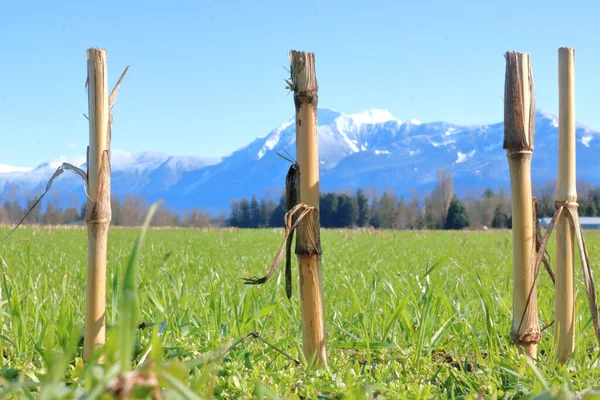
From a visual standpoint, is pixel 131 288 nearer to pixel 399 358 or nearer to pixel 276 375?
pixel 276 375

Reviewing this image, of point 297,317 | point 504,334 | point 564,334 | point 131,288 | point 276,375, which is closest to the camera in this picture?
point 131,288

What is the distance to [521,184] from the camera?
→ 223 cm

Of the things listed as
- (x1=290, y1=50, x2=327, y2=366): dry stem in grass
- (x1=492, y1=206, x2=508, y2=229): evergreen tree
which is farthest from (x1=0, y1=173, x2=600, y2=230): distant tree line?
(x1=290, y1=50, x2=327, y2=366): dry stem in grass

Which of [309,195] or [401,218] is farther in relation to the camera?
[401,218]

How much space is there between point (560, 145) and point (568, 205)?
0.26 metres

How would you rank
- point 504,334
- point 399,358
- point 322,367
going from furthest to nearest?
point 504,334 → point 399,358 → point 322,367

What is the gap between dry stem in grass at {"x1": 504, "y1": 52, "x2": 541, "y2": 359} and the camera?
221cm

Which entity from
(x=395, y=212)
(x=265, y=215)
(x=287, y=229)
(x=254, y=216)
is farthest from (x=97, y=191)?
(x=254, y=216)

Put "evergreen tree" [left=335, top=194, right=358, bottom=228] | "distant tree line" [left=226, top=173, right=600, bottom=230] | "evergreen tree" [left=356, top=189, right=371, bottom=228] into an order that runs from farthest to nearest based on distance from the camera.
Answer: "evergreen tree" [left=356, top=189, right=371, bottom=228] < "evergreen tree" [left=335, top=194, right=358, bottom=228] < "distant tree line" [left=226, top=173, right=600, bottom=230]

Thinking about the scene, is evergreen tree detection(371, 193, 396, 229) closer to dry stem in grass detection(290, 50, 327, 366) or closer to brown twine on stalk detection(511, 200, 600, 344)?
brown twine on stalk detection(511, 200, 600, 344)

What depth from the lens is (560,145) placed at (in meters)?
2.32

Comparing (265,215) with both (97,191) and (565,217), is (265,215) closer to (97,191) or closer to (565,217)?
(565,217)

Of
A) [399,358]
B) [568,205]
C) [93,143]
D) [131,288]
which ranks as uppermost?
[93,143]

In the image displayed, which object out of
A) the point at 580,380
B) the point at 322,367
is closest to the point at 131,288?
the point at 322,367
